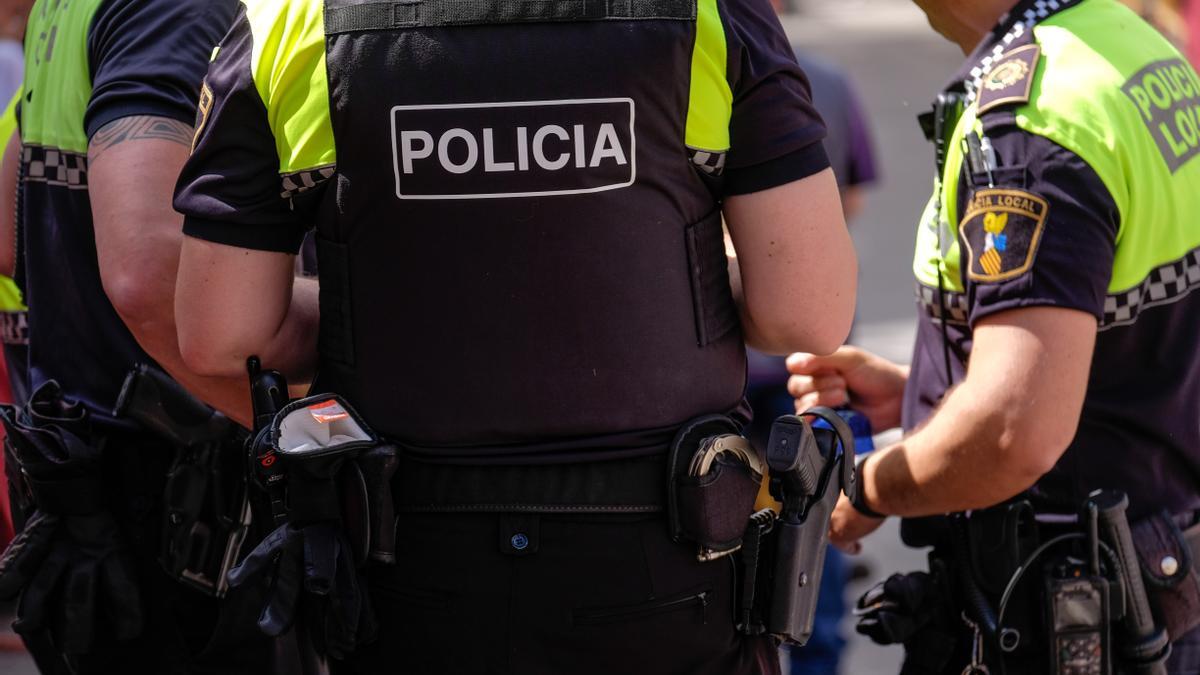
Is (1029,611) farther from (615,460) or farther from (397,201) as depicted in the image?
(397,201)

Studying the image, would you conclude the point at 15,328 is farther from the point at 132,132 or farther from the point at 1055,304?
the point at 1055,304

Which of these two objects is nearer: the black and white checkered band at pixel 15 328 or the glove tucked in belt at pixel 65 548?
the glove tucked in belt at pixel 65 548

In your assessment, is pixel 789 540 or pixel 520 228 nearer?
pixel 520 228

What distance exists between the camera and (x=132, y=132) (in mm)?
2379

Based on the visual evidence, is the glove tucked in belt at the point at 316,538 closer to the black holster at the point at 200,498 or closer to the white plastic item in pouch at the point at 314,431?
the white plastic item in pouch at the point at 314,431

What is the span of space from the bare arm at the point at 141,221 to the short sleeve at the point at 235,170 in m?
0.30

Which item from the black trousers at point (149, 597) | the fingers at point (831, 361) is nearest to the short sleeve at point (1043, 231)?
the fingers at point (831, 361)

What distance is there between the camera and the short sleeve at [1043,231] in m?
2.17

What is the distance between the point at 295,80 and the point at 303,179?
0.14 meters

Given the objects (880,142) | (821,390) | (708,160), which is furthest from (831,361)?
(880,142)

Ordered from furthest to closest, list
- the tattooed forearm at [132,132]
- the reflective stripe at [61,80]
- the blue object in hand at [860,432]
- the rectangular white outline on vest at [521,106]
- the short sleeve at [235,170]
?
the blue object in hand at [860,432], the reflective stripe at [61,80], the tattooed forearm at [132,132], the short sleeve at [235,170], the rectangular white outline on vest at [521,106]

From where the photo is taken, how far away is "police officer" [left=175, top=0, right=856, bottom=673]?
1914mm

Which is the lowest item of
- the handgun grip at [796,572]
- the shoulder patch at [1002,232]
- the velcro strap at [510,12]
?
the handgun grip at [796,572]

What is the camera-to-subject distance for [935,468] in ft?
7.87
